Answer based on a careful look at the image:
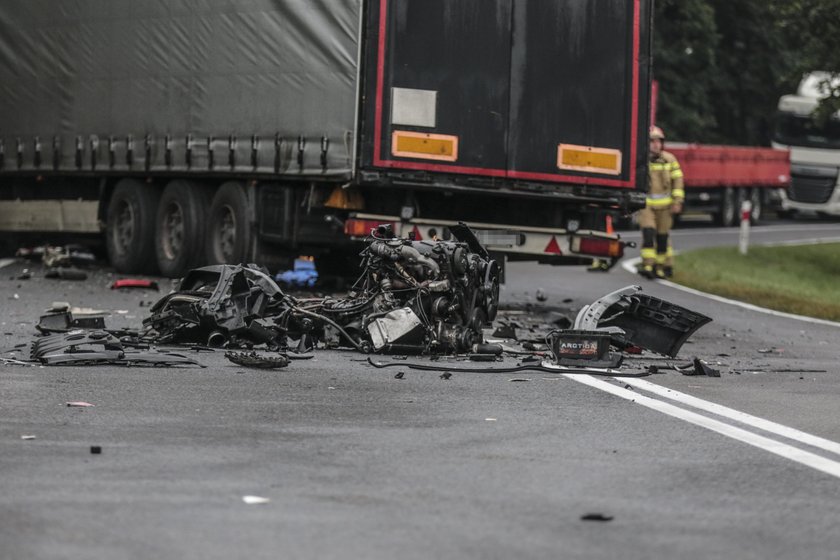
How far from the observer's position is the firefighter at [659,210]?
23625mm

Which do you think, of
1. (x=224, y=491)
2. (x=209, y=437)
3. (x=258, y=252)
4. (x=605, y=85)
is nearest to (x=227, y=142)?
(x=258, y=252)

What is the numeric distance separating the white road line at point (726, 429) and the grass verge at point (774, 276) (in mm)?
9001

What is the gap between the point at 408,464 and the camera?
702cm

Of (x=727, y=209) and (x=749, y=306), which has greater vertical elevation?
(x=727, y=209)

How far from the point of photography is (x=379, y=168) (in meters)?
16.4

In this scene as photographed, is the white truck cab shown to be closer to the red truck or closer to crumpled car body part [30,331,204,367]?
the red truck

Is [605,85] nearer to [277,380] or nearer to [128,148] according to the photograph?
[128,148]

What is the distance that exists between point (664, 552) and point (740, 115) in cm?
5356

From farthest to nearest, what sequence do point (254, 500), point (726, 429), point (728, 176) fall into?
1. point (728, 176)
2. point (726, 429)
3. point (254, 500)

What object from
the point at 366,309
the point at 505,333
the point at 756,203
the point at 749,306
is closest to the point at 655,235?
the point at 749,306

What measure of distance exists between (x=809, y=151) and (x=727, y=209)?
14.7 feet

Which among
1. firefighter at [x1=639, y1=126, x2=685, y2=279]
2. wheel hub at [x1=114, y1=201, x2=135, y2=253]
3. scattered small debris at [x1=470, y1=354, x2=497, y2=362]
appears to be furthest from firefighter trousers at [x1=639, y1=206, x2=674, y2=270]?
scattered small debris at [x1=470, y1=354, x2=497, y2=362]

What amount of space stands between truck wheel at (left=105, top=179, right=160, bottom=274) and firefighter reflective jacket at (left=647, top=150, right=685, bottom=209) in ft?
→ 21.7

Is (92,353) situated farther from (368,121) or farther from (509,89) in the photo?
(509,89)
